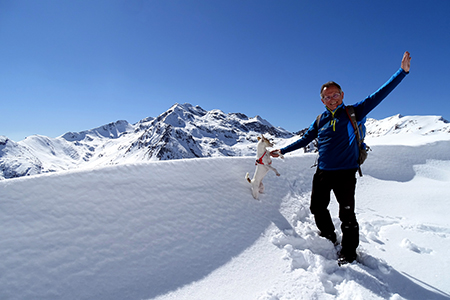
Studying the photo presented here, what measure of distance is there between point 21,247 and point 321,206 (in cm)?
429

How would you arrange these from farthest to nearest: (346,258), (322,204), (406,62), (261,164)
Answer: (261,164) → (322,204) → (346,258) → (406,62)

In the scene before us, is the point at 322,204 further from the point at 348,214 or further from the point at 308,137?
the point at 308,137

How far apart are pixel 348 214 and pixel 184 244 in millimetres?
2582

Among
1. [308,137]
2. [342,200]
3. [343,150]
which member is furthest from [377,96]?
[342,200]

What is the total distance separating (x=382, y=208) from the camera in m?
5.36

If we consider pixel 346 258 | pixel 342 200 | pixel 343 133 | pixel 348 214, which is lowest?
pixel 346 258

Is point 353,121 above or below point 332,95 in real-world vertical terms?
below

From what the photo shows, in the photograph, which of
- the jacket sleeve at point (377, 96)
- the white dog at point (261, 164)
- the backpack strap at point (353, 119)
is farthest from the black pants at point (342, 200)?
the white dog at point (261, 164)

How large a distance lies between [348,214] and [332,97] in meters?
1.79

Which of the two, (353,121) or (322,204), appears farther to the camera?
(322,204)

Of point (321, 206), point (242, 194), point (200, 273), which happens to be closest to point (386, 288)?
point (321, 206)

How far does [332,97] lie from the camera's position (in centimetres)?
323

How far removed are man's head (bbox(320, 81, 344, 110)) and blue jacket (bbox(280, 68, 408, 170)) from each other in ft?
0.28

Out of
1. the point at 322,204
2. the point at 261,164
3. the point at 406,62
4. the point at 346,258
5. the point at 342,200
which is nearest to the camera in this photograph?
the point at 406,62
